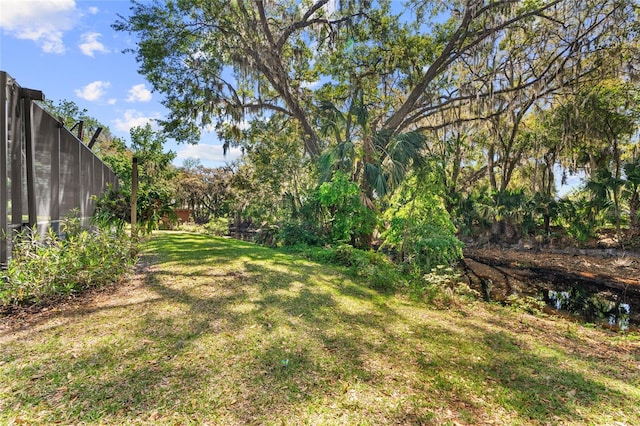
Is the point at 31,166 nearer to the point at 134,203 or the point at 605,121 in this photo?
the point at 134,203

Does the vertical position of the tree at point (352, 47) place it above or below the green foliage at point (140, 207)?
above

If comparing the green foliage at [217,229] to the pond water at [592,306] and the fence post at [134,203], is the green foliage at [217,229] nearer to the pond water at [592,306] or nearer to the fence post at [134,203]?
the fence post at [134,203]

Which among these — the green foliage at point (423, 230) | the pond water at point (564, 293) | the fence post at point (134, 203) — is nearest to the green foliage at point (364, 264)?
the green foliage at point (423, 230)

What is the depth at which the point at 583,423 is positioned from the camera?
5.98ft

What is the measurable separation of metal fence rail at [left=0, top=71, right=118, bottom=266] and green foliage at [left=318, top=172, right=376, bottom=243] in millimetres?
5080

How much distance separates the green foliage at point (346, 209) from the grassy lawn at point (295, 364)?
13.6ft

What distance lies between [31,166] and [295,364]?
4060 millimetres

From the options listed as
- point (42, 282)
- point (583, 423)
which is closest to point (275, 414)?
point (583, 423)

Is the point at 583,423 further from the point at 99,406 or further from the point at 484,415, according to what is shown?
the point at 99,406

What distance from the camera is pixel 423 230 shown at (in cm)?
631

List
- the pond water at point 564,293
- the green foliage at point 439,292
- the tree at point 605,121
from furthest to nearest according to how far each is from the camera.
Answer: the tree at point 605,121, the pond water at point 564,293, the green foliage at point 439,292

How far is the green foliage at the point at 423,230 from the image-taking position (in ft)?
19.8

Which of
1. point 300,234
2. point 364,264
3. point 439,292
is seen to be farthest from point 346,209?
point 439,292

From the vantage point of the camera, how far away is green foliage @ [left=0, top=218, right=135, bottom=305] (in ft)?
10.0
